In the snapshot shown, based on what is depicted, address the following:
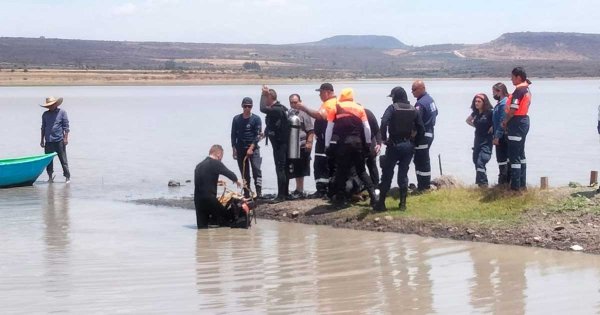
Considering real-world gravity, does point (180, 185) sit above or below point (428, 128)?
below

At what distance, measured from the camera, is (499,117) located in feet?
45.6

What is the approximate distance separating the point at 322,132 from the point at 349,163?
0.89 m

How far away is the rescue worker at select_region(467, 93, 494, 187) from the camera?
14.5 meters

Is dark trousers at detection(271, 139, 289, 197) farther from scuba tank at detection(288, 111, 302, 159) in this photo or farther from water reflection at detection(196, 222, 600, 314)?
water reflection at detection(196, 222, 600, 314)

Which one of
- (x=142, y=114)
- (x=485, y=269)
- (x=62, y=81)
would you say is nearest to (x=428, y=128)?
(x=485, y=269)

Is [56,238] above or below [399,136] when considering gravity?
below

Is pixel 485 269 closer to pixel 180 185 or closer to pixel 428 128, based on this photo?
pixel 428 128

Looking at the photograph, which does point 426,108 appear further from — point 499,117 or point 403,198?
point 403,198

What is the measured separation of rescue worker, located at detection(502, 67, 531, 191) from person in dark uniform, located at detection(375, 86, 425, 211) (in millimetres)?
1198

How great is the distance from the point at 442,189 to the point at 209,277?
15.6ft

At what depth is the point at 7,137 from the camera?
107 feet

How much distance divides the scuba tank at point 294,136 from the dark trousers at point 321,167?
0.96ft

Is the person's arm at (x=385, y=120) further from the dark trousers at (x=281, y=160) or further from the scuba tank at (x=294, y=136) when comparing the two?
the dark trousers at (x=281, y=160)

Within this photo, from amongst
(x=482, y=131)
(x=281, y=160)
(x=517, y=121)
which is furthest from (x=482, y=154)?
(x=281, y=160)
